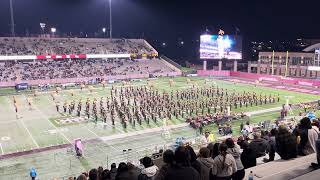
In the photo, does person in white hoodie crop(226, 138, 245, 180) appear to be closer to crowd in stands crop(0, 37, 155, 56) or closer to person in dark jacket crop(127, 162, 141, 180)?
person in dark jacket crop(127, 162, 141, 180)

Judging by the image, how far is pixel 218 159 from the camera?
5.42 meters

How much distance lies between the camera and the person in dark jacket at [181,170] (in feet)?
13.5

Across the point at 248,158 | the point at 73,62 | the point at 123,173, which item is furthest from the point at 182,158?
the point at 73,62

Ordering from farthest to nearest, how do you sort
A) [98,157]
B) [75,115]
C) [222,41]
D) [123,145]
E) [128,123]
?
[222,41] < [75,115] < [128,123] < [123,145] < [98,157]

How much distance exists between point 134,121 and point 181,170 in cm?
2074

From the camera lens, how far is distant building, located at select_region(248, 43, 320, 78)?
5428 cm

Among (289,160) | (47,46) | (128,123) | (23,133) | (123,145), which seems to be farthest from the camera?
(47,46)

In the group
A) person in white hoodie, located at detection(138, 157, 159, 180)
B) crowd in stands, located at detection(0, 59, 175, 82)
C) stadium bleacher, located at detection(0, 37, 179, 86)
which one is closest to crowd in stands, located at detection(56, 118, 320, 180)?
person in white hoodie, located at detection(138, 157, 159, 180)

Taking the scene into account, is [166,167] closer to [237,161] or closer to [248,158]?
[237,161]

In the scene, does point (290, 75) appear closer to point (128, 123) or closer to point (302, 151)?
point (128, 123)

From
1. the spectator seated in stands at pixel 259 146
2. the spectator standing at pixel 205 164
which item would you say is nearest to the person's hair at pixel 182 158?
the spectator standing at pixel 205 164

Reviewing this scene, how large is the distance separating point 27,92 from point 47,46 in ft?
66.4

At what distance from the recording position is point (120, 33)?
93625mm

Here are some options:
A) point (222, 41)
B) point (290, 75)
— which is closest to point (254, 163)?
point (222, 41)
